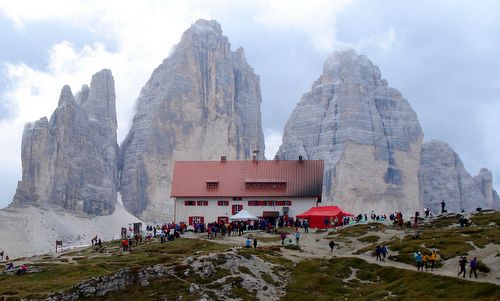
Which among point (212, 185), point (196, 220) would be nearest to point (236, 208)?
point (212, 185)

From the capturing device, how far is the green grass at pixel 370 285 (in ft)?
159

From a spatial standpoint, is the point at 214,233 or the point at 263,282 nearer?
the point at 263,282

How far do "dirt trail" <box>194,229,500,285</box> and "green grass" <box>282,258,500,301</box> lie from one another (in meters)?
1.80

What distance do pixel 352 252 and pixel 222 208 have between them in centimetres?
4428

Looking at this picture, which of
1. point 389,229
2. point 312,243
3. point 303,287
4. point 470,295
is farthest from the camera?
point 389,229

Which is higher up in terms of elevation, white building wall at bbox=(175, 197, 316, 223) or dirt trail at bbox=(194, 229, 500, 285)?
white building wall at bbox=(175, 197, 316, 223)

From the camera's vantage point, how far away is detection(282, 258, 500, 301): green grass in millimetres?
48438

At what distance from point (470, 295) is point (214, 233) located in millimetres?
45343

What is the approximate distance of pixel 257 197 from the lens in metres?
111

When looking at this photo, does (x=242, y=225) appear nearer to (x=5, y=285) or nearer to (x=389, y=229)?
(x=389, y=229)

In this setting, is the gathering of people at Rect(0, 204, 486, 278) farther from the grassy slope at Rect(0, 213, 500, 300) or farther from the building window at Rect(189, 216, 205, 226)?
the grassy slope at Rect(0, 213, 500, 300)

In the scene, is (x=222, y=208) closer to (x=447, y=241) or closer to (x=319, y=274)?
(x=447, y=241)

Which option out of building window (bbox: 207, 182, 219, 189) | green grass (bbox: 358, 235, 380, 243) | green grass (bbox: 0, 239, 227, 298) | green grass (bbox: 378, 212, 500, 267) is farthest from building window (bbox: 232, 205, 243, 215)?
green grass (bbox: 378, 212, 500, 267)

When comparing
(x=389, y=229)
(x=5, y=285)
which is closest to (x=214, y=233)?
(x=389, y=229)
